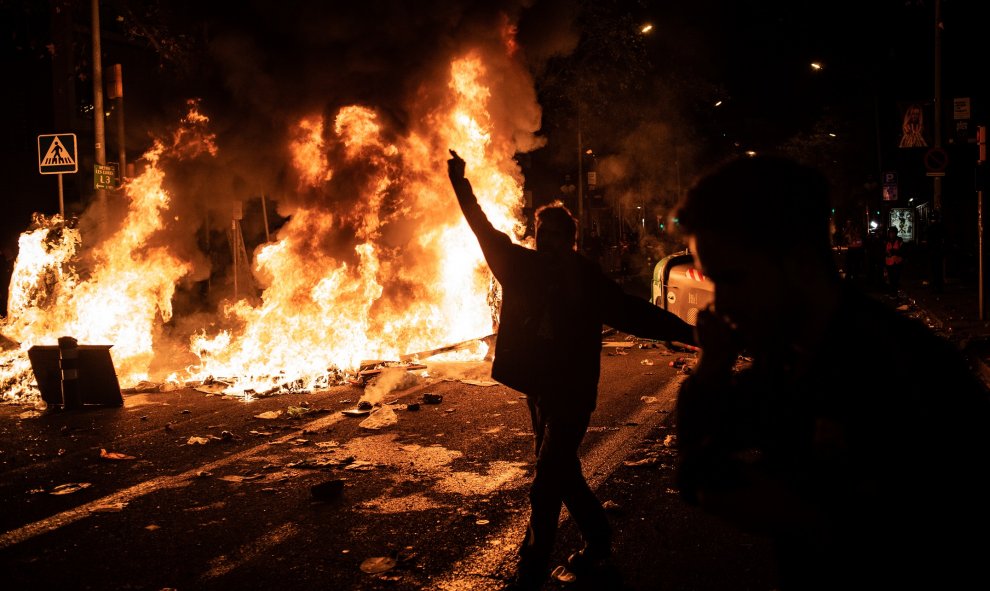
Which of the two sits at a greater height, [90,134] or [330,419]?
[90,134]

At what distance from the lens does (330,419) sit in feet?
26.2

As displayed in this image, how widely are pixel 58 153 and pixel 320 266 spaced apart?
557 cm

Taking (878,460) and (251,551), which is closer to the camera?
(878,460)

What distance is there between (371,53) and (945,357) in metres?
12.0

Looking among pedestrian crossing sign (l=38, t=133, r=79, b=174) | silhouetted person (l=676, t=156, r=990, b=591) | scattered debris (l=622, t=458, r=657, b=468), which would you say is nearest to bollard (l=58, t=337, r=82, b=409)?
pedestrian crossing sign (l=38, t=133, r=79, b=174)

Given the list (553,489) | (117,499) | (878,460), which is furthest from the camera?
(117,499)

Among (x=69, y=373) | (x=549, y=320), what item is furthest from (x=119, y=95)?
(x=549, y=320)

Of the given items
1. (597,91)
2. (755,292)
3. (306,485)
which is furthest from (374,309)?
(597,91)

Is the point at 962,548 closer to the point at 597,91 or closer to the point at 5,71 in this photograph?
the point at 597,91

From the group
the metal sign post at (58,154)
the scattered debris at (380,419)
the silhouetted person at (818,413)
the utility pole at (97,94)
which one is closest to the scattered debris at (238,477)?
the scattered debris at (380,419)

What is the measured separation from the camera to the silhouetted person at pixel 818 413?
129 centimetres

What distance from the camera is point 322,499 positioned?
17.7ft

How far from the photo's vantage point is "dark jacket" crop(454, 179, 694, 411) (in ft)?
12.7

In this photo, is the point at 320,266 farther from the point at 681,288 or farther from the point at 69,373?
the point at 681,288
